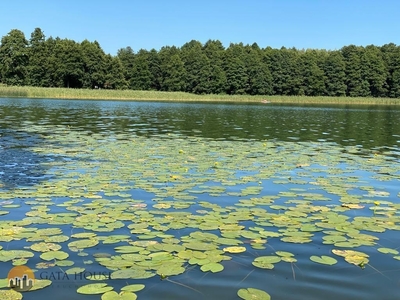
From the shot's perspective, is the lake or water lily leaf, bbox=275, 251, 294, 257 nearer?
the lake

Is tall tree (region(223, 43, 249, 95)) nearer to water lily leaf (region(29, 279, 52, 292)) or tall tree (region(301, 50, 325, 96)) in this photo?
tall tree (region(301, 50, 325, 96))

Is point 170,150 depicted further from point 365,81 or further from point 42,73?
point 365,81

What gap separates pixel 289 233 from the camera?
5.25 meters

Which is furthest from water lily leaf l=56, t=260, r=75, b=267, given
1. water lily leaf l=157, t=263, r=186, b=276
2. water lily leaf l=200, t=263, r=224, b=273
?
water lily leaf l=200, t=263, r=224, b=273

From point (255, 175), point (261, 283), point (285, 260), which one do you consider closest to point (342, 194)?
point (255, 175)

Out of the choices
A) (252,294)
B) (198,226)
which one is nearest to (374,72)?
Result: (198,226)

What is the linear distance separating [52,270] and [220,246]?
1.84 m

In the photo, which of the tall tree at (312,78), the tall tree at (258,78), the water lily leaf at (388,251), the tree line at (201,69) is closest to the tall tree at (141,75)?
the tree line at (201,69)

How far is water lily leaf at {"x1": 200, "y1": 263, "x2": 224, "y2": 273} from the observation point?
160 inches

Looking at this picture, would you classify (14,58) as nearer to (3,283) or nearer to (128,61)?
(128,61)

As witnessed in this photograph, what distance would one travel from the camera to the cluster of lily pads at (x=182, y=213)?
4234 mm

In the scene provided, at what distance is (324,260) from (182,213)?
7.56ft

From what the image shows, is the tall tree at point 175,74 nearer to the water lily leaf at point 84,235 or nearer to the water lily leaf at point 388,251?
the water lily leaf at point 84,235

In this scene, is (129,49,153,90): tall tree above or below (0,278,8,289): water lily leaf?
above
